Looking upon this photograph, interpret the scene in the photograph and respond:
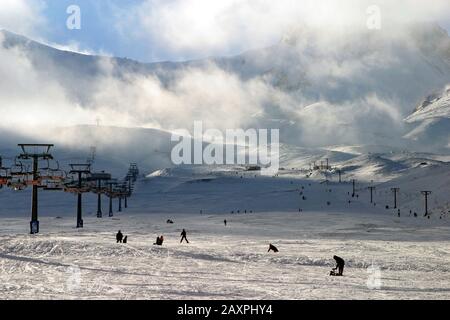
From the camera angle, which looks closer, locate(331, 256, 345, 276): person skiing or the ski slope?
the ski slope

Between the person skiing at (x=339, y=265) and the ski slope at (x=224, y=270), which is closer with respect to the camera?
the ski slope at (x=224, y=270)

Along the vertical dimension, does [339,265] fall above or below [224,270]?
above

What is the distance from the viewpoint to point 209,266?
99.6 feet

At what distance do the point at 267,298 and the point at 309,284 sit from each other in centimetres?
468

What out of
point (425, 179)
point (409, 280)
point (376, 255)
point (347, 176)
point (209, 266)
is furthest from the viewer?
point (347, 176)

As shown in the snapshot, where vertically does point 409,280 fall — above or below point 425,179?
below

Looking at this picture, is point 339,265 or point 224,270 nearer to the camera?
point 339,265
